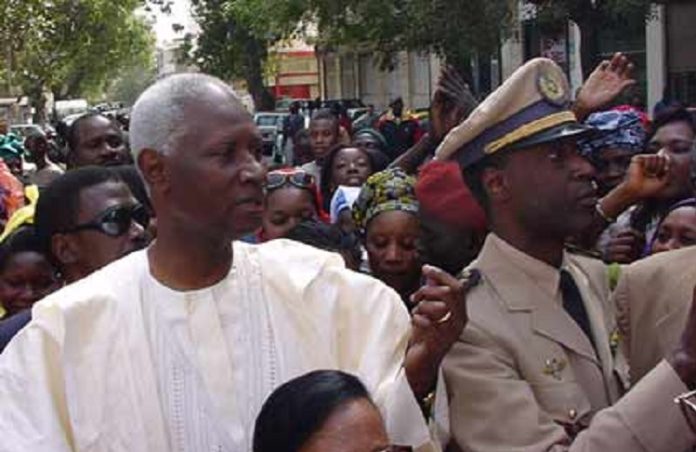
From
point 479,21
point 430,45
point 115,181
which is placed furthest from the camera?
point 430,45

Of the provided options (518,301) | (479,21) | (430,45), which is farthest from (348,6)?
(518,301)

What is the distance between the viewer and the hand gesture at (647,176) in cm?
448

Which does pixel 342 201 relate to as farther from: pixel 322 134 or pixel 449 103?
pixel 322 134

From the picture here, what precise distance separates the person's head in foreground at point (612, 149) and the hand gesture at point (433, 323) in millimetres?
3087

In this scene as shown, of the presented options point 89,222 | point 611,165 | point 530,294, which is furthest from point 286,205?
point 530,294

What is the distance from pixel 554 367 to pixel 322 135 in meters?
7.33

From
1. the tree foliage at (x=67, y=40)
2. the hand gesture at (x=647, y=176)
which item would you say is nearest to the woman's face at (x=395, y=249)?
the hand gesture at (x=647, y=176)

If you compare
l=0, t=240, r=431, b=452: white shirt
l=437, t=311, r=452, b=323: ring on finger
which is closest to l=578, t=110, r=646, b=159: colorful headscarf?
l=0, t=240, r=431, b=452: white shirt

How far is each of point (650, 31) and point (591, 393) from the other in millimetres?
19210

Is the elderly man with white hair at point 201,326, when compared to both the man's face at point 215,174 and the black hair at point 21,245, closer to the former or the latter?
the man's face at point 215,174

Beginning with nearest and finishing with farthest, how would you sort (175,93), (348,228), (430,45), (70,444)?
(70,444) < (175,93) < (348,228) < (430,45)

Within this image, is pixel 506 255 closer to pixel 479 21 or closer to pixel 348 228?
pixel 348 228

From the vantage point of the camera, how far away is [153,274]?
292 centimetres

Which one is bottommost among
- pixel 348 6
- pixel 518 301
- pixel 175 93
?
pixel 518 301
